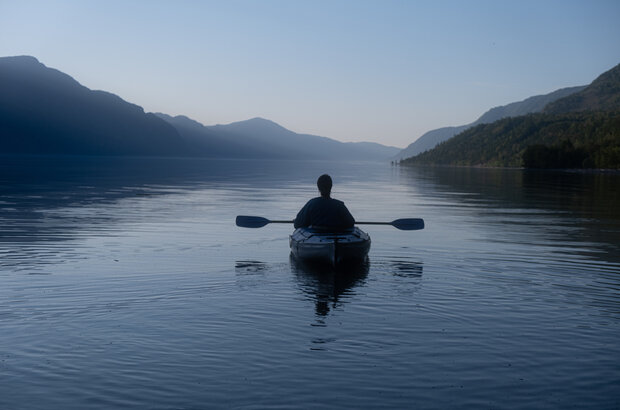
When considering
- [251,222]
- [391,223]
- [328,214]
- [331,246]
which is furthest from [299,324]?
[251,222]

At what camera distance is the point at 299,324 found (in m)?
11.8

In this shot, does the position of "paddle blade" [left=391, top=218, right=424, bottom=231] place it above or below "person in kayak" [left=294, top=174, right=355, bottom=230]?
below

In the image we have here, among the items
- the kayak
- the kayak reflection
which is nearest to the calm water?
the kayak reflection

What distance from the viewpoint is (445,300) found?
1405cm

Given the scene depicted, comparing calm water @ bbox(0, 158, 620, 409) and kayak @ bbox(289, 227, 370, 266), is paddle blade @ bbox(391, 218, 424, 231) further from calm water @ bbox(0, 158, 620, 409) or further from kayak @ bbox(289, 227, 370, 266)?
kayak @ bbox(289, 227, 370, 266)

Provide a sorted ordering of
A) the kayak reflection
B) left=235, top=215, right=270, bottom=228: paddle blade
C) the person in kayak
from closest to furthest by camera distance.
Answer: the kayak reflection → the person in kayak → left=235, top=215, right=270, bottom=228: paddle blade

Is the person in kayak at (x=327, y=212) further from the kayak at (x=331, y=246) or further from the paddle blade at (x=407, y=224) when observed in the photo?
the paddle blade at (x=407, y=224)

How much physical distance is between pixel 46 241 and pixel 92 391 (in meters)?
15.7

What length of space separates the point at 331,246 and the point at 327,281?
4.25ft

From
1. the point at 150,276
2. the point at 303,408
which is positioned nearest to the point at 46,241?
the point at 150,276

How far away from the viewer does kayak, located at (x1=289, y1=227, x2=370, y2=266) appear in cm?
1738

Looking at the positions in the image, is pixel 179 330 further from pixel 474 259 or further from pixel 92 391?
pixel 474 259

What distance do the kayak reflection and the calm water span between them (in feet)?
0.31

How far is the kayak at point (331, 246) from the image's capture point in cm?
1738
